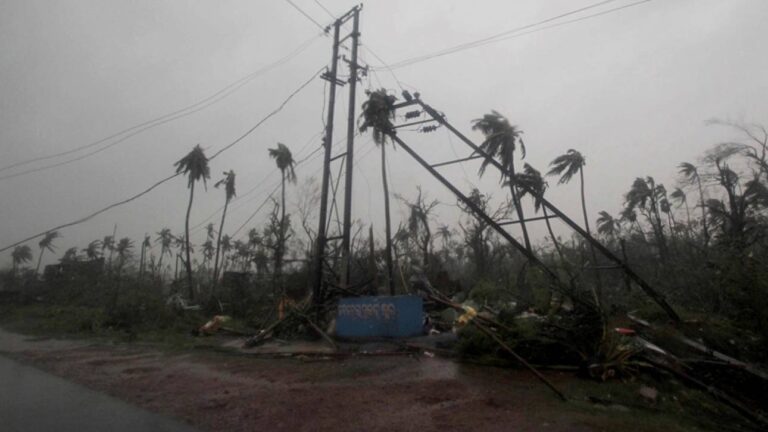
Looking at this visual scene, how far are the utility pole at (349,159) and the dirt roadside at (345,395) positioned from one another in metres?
4.55

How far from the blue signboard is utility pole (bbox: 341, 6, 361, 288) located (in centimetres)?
183

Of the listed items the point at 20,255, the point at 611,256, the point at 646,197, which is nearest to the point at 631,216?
the point at 646,197

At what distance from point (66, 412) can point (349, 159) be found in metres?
10.6

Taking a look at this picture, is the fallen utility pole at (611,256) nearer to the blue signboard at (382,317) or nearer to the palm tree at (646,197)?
the blue signboard at (382,317)

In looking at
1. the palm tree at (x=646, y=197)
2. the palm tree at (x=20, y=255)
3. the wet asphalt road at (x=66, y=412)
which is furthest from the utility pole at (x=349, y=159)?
the palm tree at (x=20, y=255)

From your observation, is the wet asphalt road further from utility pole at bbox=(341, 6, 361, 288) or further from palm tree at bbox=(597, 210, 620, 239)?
palm tree at bbox=(597, 210, 620, 239)

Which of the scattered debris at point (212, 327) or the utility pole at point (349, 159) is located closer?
the utility pole at point (349, 159)

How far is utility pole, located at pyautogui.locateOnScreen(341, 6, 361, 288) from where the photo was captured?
1474cm

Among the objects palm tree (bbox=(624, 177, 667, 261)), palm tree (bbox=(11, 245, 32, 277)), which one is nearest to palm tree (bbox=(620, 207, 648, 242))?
palm tree (bbox=(624, 177, 667, 261))

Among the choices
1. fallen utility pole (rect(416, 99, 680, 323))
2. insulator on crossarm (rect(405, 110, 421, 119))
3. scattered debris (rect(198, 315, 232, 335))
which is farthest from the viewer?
scattered debris (rect(198, 315, 232, 335))

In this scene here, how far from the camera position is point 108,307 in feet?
68.5

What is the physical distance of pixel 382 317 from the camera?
12.6 meters

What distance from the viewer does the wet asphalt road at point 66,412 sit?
5.82 m

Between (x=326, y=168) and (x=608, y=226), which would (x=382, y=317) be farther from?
(x=608, y=226)
